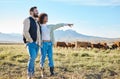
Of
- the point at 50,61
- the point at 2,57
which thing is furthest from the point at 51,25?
the point at 2,57

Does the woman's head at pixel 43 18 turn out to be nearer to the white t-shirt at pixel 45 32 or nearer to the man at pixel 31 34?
the white t-shirt at pixel 45 32

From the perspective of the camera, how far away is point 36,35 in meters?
10.1

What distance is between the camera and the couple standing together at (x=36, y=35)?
991 centimetres

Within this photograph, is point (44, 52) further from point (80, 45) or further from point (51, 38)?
point (80, 45)

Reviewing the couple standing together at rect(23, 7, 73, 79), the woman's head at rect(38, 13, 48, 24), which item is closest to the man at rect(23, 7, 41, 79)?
the couple standing together at rect(23, 7, 73, 79)

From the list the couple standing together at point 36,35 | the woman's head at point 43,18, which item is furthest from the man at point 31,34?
the woman's head at point 43,18

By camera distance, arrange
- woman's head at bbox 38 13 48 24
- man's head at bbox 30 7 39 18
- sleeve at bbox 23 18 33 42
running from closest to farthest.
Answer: sleeve at bbox 23 18 33 42, man's head at bbox 30 7 39 18, woman's head at bbox 38 13 48 24

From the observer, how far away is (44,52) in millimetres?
10953

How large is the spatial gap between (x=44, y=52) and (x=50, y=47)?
0.74 ft

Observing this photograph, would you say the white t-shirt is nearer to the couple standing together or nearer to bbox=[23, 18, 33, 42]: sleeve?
the couple standing together

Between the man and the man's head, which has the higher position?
the man's head

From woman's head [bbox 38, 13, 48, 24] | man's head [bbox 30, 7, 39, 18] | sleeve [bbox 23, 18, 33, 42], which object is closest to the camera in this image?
sleeve [bbox 23, 18, 33, 42]

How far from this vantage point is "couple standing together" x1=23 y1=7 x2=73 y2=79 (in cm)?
991

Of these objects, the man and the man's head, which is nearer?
the man
